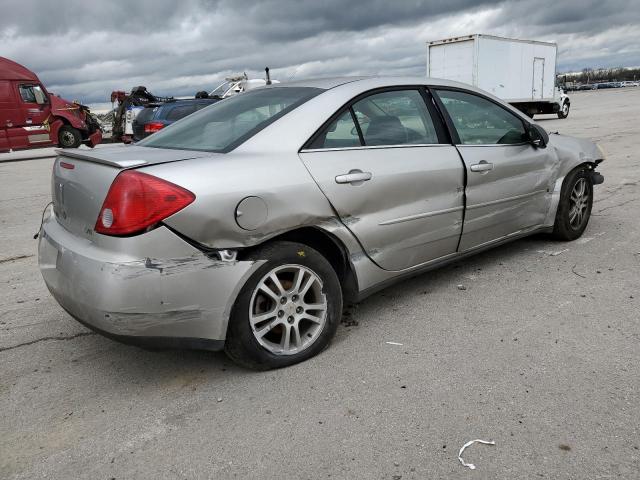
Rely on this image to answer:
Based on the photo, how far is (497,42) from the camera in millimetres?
21719

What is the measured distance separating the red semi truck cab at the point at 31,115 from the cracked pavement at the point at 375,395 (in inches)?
669

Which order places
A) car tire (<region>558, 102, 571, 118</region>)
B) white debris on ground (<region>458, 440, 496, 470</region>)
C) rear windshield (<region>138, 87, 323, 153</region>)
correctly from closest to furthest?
white debris on ground (<region>458, 440, 496, 470</region>), rear windshield (<region>138, 87, 323, 153</region>), car tire (<region>558, 102, 571, 118</region>)

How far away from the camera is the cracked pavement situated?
7.25ft

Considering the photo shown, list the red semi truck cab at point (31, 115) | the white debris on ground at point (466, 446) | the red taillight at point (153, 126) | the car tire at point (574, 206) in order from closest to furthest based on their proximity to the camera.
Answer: the white debris on ground at point (466, 446), the car tire at point (574, 206), the red taillight at point (153, 126), the red semi truck cab at point (31, 115)

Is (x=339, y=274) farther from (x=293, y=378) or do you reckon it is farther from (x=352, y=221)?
(x=293, y=378)

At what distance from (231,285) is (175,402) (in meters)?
0.64

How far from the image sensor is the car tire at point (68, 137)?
19.8 metres

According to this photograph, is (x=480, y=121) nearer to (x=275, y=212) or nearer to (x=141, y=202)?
(x=275, y=212)

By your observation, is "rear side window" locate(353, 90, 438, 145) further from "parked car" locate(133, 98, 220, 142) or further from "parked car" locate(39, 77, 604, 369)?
"parked car" locate(133, 98, 220, 142)

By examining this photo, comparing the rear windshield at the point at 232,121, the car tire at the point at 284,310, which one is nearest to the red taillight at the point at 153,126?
the rear windshield at the point at 232,121

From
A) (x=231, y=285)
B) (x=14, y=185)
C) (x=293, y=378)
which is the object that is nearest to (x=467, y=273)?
(x=293, y=378)

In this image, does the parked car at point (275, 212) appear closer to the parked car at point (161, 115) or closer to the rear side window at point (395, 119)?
the rear side window at point (395, 119)

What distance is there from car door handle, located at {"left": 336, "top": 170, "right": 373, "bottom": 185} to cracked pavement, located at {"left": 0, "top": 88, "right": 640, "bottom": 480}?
37.2 inches

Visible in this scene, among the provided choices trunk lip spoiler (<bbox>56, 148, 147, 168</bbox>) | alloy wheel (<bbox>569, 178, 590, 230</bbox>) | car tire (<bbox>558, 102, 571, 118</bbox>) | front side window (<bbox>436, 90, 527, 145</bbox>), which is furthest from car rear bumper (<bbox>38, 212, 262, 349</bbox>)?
car tire (<bbox>558, 102, 571, 118</bbox>)
